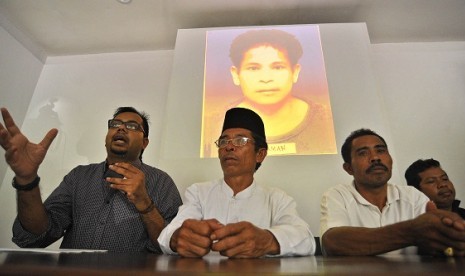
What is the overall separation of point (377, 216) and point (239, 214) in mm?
559

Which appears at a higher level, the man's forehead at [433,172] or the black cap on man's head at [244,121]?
the black cap on man's head at [244,121]

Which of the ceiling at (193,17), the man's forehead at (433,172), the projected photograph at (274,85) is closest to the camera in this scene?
the man's forehead at (433,172)

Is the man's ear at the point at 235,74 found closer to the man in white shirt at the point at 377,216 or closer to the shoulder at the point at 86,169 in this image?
the man in white shirt at the point at 377,216

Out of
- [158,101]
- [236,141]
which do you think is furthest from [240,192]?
[158,101]

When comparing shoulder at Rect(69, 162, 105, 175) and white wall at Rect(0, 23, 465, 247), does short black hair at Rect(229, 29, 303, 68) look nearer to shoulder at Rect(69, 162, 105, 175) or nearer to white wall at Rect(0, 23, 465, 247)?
white wall at Rect(0, 23, 465, 247)

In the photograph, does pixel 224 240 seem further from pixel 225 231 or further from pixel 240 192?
pixel 240 192

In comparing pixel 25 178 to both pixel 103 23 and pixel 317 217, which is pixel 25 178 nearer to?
pixel 317 217

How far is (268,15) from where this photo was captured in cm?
270

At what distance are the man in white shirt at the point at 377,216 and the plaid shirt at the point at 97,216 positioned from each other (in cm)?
69

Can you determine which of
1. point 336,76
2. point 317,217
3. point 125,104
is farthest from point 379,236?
point 125,104

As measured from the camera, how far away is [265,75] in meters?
2.44

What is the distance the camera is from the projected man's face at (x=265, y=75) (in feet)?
7.77

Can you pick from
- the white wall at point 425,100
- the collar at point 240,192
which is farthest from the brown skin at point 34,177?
the white wall at point 425,100

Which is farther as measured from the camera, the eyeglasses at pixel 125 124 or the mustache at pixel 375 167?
the eyeglasses at pixel 125 124
